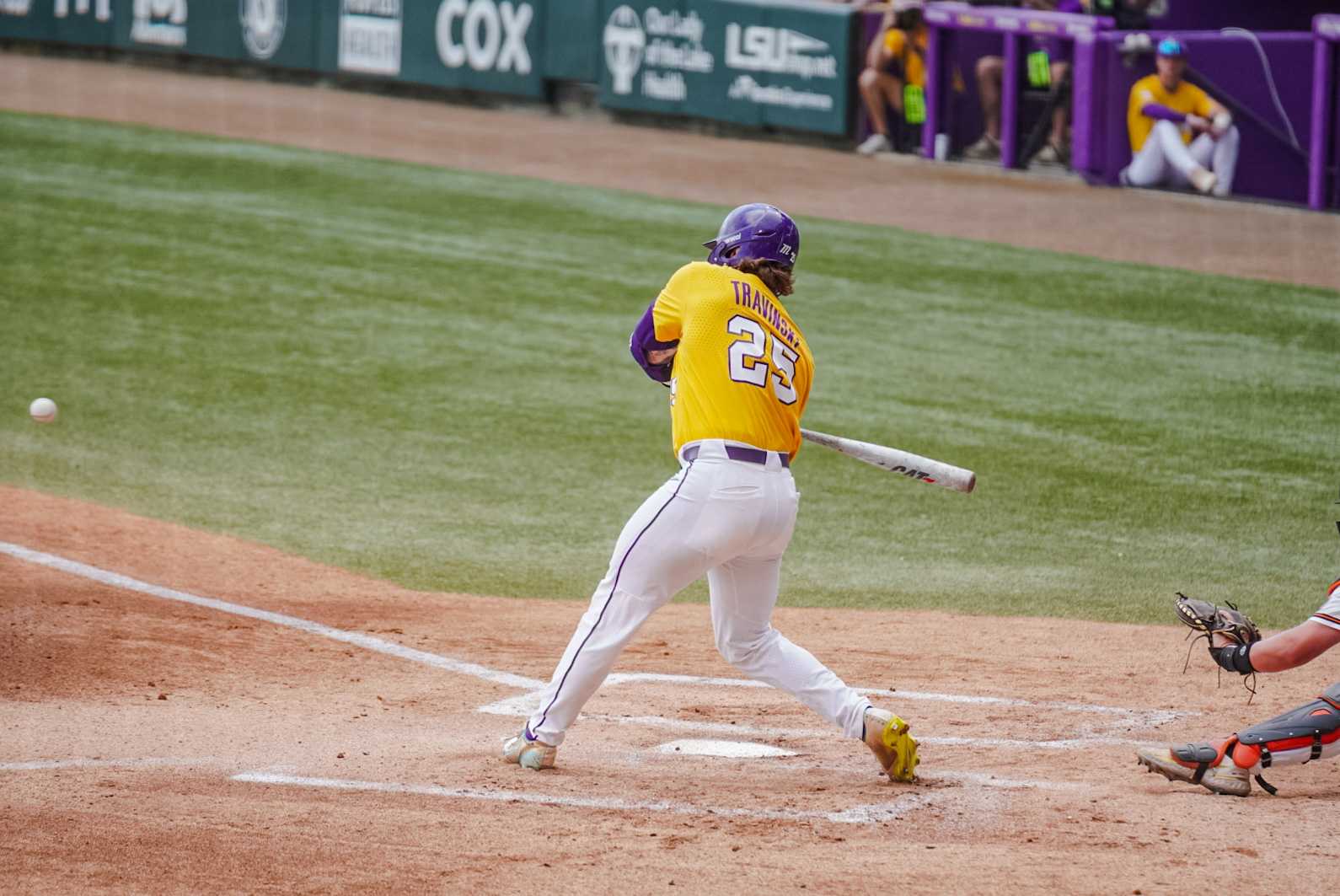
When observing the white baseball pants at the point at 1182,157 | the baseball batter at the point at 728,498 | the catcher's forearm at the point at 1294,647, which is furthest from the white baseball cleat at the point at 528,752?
the white baseball pants at the point at 1182,157

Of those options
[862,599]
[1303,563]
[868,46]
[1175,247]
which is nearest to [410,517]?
[862,599]

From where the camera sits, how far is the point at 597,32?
20609 millimetres

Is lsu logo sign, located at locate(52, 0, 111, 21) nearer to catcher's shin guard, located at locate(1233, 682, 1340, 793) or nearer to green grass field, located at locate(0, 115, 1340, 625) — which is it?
green grass field, located at locate(0, 115, 1340, 625)

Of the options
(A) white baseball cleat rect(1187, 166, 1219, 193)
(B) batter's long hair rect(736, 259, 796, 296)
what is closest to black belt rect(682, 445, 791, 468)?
(B) batter's long hair rect(736, 259, 796, 296)

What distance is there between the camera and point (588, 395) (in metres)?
11.0

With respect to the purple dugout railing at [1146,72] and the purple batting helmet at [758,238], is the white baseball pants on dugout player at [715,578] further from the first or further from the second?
the purple dugout railing at [1146,72]

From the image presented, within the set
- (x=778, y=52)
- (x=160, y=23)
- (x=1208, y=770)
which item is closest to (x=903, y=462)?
(x=1208, y=770)

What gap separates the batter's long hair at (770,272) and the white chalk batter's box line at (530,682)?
5.15ft

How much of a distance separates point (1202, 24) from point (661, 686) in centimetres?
1437

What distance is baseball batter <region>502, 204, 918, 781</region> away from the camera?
5121mm

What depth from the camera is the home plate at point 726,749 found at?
566 centimetres

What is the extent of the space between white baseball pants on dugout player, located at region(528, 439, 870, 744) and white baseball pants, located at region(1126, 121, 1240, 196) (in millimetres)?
11990

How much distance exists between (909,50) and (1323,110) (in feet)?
14.9

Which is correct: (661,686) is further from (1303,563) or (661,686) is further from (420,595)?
(1303,563)
